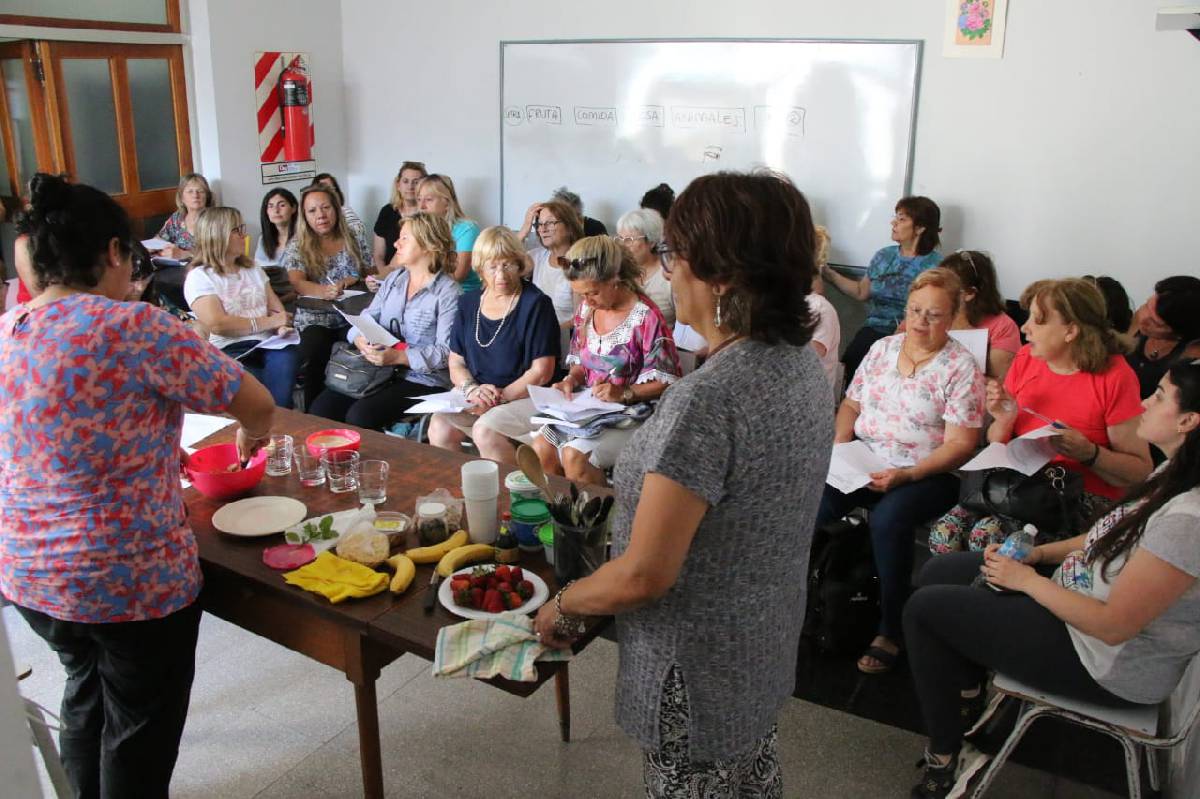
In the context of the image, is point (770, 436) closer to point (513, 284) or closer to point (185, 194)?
point (513, 284)

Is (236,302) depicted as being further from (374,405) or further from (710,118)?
(710,118)

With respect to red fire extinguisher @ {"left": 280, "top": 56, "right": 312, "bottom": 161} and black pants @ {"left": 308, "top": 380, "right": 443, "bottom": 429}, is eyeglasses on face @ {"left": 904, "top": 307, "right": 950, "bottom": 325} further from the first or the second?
red fire extinguisher @ {"left": 280, "top": 56, "right": 312, "bottom": 161}

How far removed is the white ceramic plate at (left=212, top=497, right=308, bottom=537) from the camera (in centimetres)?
203

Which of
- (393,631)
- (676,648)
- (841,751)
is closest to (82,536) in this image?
(393,631)

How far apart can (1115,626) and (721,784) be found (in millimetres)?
887

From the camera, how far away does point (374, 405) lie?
3.79 metres

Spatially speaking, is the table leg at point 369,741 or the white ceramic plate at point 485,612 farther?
the table leg at point 369,741

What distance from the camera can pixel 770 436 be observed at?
4.32ft

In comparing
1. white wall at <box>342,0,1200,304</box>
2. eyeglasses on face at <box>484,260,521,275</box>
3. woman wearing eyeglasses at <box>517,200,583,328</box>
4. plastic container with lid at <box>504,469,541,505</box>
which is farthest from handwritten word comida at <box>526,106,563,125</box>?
plastic container with lid at <box>504,469,541,505</box>

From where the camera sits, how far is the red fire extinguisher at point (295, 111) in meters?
5.85

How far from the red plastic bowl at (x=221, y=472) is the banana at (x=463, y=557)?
61 cm

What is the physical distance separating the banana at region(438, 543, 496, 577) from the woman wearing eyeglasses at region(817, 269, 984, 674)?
138 cm

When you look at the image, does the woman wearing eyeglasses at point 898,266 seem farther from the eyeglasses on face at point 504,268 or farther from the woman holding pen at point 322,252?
the woman holding pen at point 322,252

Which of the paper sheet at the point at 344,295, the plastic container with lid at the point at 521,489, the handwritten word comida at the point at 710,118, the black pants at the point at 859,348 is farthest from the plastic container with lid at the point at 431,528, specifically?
the handwritten word comida at the point at 710,118
